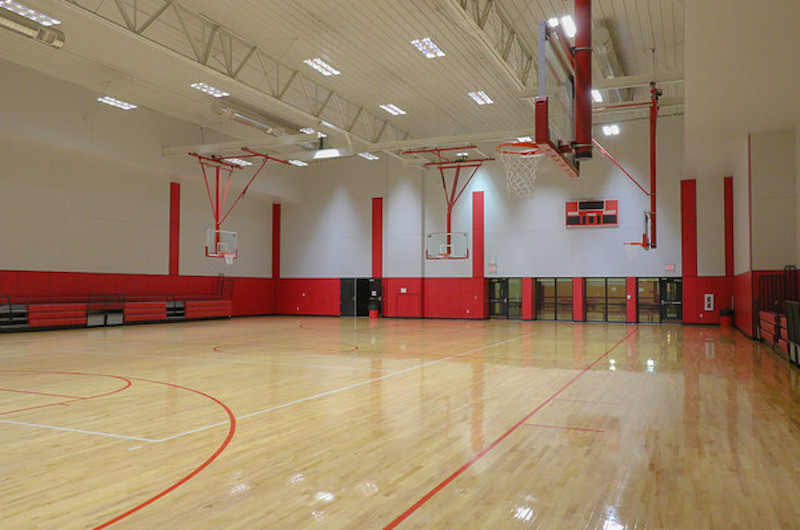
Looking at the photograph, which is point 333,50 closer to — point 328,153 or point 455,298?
point 328,153

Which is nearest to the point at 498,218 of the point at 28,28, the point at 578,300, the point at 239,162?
the point at 578,300

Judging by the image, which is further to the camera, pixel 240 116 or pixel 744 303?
pixel 240 116

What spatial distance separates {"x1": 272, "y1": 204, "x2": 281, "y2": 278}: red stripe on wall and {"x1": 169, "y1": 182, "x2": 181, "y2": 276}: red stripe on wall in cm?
665

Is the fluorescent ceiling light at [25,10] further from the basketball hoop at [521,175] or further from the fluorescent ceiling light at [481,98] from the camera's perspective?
the basketball hoop at [521,175]

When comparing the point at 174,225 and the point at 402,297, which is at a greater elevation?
the point at 174,225

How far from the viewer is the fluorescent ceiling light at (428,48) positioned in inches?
612

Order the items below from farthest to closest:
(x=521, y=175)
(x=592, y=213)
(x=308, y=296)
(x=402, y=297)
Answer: (x=308, y=296), (x=402, y=297), (x=521, y=175), (x=592, y=213)

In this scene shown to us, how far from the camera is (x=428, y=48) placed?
52.4ft

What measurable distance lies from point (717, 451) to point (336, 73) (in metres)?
15.2

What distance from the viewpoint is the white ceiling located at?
13.8 m

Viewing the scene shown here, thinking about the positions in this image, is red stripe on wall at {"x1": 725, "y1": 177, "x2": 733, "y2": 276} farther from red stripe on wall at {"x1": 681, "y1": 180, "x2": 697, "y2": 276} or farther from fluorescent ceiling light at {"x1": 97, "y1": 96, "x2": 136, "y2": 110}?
fluorescent ceiling light at {"x1": 97, "y1": 96, "x2": 136, "y2": 110}

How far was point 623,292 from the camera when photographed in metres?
25.4

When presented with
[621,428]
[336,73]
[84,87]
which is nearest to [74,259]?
[84,87]

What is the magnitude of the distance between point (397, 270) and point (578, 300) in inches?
340
